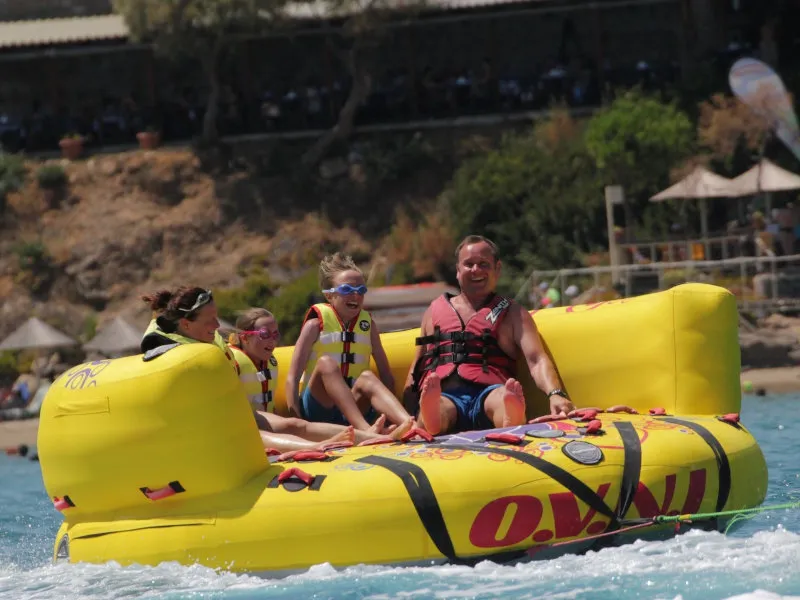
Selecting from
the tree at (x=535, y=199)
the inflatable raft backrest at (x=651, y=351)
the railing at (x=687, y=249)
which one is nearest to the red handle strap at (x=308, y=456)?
the inflatable raft backrest at (x=651, y=351)

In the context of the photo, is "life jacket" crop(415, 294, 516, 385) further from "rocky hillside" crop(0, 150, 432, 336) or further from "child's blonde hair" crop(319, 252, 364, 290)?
"rocky hillside" crop(0, 150, 432, 336)

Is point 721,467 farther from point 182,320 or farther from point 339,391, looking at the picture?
point 182,320

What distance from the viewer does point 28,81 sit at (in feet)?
Result: 83.5

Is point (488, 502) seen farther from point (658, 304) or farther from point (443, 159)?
point (443, 159)

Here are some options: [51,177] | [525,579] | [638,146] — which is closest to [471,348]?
[525,579]

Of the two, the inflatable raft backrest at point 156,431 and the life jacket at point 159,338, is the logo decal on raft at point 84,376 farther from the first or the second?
the life jacket at point 159,338

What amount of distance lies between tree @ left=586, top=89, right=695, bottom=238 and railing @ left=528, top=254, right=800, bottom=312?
2.42m

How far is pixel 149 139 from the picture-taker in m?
23.5

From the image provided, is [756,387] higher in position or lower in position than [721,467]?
lower

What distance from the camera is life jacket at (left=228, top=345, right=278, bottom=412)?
7152 millimetres

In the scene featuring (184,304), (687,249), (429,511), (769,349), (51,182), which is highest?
(51,182)

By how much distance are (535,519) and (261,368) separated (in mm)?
1974

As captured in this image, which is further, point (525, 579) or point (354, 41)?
point (354, 41)

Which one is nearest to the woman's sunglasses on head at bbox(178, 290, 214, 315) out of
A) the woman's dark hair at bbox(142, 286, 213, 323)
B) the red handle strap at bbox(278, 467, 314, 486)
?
the woman's dark hair at bbox(142, 286, 213, 323)
